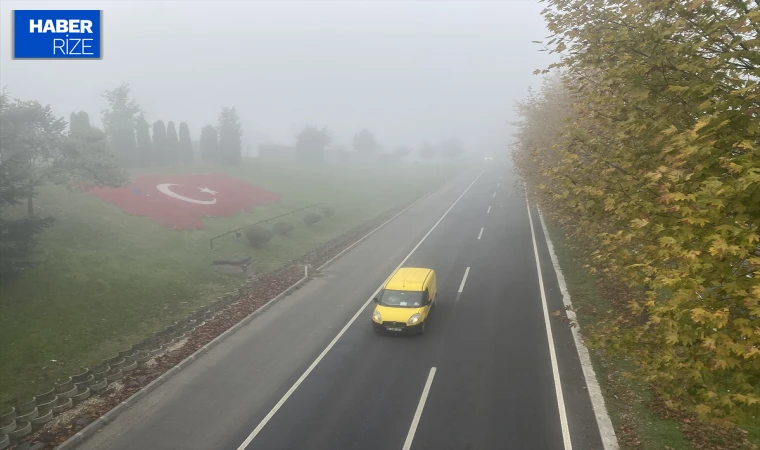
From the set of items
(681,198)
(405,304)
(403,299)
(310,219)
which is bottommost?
(405,304)

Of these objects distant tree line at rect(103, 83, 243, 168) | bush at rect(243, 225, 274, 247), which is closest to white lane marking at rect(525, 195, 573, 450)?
bush at rect(243, 225, 274, 247)

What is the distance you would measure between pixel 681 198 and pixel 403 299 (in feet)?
35.4

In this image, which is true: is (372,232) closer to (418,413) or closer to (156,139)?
(418,413)

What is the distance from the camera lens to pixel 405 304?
15930mm

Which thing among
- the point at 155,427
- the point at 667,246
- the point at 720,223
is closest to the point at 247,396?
the point at 155,427

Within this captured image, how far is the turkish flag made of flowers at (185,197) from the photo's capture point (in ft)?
104

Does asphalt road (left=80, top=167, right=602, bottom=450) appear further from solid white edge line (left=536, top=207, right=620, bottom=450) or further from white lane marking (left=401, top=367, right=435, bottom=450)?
solid white edge line (left=536, top=207, right=620, bottom=450)

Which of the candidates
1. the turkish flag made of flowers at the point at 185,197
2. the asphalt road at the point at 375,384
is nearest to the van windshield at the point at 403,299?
the asphalt road at the point at 375,384

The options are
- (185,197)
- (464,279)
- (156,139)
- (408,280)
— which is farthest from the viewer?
(156,139)

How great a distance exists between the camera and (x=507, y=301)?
18.6 metres

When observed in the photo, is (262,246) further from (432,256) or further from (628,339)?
(628,339)

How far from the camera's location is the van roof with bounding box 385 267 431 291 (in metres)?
16.4

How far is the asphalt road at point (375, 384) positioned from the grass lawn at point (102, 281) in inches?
149

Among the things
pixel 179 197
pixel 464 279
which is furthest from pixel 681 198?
pixel 179 197
